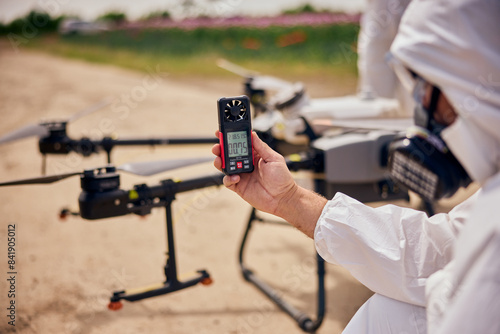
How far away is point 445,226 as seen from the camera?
4.57 ft

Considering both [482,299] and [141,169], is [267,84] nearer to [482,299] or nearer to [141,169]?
[141,169]

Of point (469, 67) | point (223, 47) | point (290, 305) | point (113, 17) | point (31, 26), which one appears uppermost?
point (113, 17)

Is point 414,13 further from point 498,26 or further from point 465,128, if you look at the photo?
point 465,128

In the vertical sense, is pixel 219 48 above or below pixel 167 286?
above

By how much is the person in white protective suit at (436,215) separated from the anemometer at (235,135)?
0.13 feet

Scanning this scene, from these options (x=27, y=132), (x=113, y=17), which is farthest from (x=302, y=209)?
(x=113, y=17)

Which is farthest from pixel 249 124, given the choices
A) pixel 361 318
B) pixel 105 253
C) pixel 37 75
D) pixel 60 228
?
pixel 37 75

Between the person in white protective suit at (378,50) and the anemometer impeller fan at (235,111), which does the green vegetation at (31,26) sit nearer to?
the person in white protective suit at (378,50)

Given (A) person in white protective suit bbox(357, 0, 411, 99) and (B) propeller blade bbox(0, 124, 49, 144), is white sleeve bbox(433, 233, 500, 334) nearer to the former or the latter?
(B) propeller blade bbox(0, 124, 49, 144)

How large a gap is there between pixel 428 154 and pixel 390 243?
0.35 m

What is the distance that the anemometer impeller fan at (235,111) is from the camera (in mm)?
1652

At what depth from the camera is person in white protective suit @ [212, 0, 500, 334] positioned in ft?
3.09

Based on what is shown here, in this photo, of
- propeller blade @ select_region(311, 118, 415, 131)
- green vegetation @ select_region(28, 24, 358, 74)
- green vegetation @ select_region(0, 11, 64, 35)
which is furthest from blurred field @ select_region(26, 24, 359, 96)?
propeller blade @ select_region(311, 118, 415, 131)

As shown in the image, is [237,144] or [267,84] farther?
[267,84]
